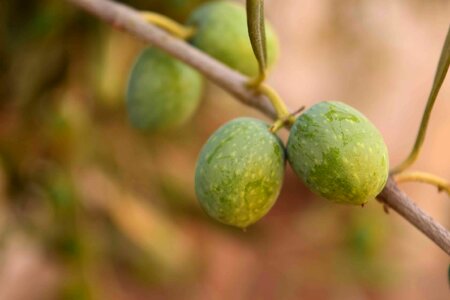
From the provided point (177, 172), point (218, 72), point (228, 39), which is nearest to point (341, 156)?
point (218, 72)

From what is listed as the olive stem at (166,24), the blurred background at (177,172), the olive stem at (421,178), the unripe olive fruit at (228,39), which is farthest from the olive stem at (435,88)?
the blurred background at (177,172)

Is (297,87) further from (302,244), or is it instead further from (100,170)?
(100,170)

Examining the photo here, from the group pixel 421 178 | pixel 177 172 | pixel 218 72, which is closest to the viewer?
pixel 421 178

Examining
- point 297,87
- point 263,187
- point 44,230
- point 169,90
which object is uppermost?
point 263,187

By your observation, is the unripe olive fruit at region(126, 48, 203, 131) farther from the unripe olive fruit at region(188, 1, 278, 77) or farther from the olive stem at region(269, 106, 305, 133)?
the olive stem at region(269, 106, 305, 133)

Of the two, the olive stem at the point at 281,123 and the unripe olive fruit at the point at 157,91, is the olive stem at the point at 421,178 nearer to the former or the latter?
the olive stem at the point at 281,123

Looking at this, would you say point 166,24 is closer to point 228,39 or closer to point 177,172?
point 228,39

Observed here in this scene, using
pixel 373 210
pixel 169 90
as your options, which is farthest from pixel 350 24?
pixel 169 90

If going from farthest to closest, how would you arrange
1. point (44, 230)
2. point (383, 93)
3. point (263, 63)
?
1. point (383, 93)
2. point (44, 230)
3. point (263, 63)
